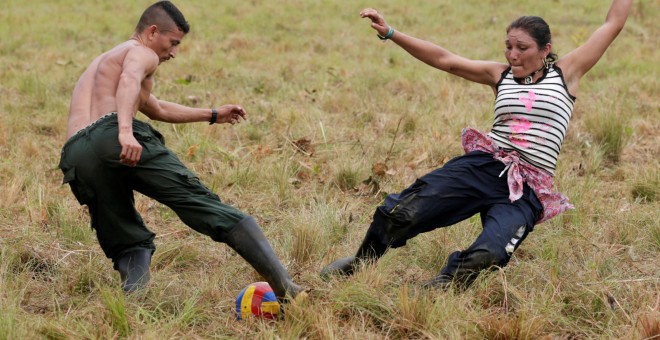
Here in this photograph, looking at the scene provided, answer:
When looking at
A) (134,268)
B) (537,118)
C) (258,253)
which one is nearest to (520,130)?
(537,118)

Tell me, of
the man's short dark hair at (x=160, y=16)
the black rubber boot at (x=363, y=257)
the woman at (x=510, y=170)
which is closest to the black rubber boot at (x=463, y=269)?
the woman at (x=510, y=170)

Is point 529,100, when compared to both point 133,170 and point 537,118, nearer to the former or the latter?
point 537,118

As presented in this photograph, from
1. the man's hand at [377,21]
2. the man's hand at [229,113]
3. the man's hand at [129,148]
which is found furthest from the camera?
the man's hand at [229,113]

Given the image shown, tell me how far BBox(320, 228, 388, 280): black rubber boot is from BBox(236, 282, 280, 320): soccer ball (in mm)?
395

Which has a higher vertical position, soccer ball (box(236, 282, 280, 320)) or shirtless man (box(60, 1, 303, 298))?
shirtless man (box(60, 1, 303, 298))

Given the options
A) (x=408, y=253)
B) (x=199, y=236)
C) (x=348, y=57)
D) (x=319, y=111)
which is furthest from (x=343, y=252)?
(x=348, y=57)

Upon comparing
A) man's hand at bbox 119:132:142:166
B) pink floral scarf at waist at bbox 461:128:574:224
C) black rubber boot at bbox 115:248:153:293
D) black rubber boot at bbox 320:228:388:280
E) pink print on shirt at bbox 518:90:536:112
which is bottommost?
black rubber boot at bbox 115:248:153:293

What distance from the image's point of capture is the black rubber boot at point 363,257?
3.80 metres

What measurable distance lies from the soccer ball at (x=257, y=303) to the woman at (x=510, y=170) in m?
0.46

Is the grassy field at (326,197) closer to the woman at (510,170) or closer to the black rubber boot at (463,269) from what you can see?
the black rubber boot at (463,269)

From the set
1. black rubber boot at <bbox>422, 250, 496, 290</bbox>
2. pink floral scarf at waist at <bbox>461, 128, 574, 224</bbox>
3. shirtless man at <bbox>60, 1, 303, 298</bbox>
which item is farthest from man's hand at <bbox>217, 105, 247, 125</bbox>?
black rubber boot at <bbox>422, 250, 496, 290</bbox>

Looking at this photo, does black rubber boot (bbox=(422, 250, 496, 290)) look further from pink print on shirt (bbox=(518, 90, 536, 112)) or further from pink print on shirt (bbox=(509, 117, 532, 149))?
pink print on shirt (bbox=(518, 90, 536, 112))

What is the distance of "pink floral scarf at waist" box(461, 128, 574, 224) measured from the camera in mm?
3695

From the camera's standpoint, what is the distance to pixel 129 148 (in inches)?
128
